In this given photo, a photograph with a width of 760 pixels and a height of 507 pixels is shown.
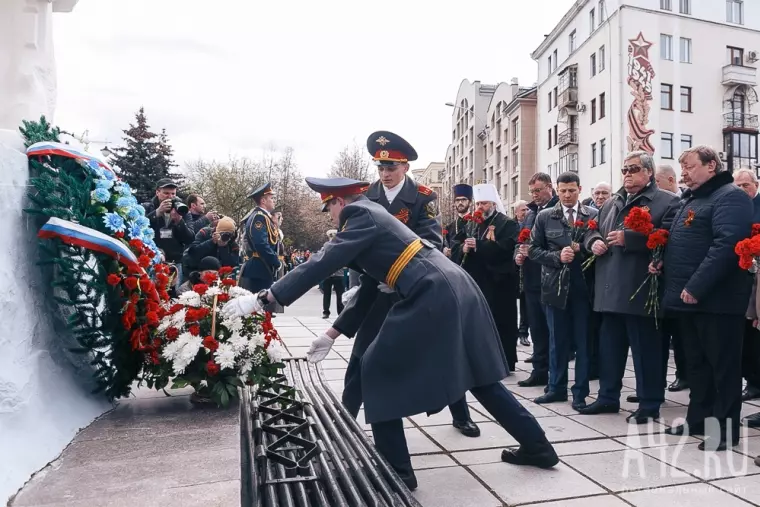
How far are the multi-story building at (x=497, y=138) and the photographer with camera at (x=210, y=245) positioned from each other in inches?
1023

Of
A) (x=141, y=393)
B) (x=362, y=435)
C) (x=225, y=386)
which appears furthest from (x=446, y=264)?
(x=141, y=393)

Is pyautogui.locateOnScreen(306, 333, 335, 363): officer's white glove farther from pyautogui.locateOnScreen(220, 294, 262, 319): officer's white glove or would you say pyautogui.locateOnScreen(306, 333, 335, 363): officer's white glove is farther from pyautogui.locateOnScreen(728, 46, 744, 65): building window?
pyautogui.locateOnScreen(728, 46, 744, 65): building window

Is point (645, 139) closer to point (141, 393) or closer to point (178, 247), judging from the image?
point (178, 247)

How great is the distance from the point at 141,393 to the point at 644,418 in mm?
3783

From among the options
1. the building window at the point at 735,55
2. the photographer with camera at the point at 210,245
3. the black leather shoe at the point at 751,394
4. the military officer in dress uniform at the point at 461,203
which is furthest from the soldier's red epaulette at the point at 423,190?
the building window at the point at 735,55

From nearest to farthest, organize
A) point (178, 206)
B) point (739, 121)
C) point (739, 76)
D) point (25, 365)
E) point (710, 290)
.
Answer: point (25, 365), point (710, 290), point (178, 206), point (739, 76), point (739, 121)

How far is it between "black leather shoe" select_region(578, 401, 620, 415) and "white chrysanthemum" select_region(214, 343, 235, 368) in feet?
9.25

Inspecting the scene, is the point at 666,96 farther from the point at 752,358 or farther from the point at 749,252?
Answer: the point at 749,252

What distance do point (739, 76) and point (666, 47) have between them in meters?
4.13

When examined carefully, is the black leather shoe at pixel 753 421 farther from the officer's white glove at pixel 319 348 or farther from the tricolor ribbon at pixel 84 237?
the tricolor ribbon at pixel 84 237

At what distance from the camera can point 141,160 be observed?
109 feet

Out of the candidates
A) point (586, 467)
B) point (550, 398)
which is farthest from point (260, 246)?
point (586, 467)

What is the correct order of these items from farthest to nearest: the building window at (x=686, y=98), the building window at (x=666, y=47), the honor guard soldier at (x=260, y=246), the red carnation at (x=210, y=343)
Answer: the building window at (x=686, y=98)
the building window at (x=666, y=47)
the honor guard soldier at (x=260, y=246)
the red carnation at (x=210, y=343)

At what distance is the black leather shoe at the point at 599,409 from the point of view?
4.84 m
